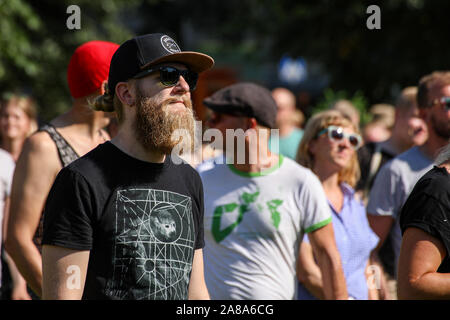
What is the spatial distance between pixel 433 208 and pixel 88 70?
1.97 metres

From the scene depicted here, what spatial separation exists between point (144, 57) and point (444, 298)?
155 cm

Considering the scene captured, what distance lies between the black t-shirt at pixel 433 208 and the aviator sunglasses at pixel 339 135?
78.6 inches

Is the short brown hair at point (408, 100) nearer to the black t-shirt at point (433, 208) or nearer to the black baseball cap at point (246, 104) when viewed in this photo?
the black baseball cap at point (246, 104)

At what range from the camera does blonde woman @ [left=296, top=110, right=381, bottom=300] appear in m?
4.46

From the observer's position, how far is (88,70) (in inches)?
153

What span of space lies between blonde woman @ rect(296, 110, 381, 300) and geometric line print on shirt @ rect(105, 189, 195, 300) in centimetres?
178

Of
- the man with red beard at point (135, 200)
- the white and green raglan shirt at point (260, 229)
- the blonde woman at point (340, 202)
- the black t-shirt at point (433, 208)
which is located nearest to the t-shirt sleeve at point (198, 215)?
the man with red beard at point (135, 200)

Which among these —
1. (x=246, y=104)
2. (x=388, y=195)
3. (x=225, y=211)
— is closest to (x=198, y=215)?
(x=225, y=211)

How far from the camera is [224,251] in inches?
158

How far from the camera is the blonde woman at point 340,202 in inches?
176

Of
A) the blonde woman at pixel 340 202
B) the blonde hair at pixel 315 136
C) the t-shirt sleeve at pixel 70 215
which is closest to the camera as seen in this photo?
the t-shirt sleeve at pixel 70 215

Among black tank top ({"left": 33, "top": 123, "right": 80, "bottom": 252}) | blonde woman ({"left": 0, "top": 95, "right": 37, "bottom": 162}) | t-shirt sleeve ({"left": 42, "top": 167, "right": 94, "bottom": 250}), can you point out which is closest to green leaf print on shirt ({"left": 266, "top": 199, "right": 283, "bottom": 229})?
black tank top ({"left": 33, "top": 123, "right": 80, "bottom": 252})

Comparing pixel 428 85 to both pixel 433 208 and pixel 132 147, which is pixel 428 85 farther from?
pixel 132 147
